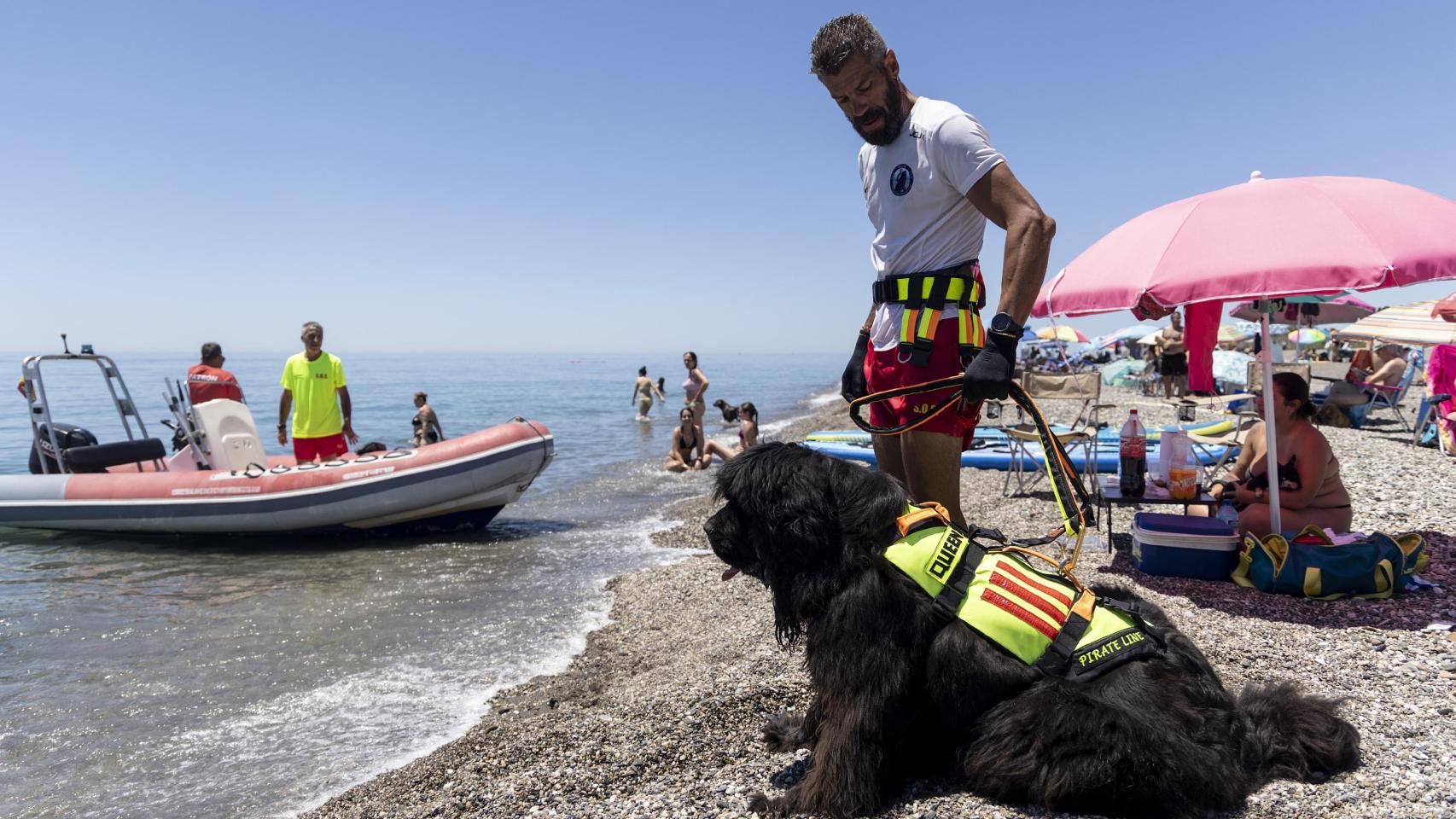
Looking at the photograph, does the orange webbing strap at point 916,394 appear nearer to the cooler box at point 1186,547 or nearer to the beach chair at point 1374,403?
the cooler box at point 1186,547

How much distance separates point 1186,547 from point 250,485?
8.76 meters

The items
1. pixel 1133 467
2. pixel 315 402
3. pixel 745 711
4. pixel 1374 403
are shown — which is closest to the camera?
pixel 745 711

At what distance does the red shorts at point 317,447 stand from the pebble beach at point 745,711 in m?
4.97

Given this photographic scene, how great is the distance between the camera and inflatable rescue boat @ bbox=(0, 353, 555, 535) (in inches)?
340

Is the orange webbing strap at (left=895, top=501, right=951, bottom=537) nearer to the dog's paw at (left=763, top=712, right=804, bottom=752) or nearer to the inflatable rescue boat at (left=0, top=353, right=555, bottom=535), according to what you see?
the dog's paw at (left=763, top=712, right=804, bottom=752)

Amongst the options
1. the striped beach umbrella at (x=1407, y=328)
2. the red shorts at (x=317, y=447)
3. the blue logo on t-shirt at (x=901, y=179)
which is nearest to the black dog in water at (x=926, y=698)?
the blue logo on t-shirt at (x=901, y=179)

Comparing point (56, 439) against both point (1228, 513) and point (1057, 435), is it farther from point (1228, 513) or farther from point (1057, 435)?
point (1228, 513)

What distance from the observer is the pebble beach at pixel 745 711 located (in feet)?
8.16

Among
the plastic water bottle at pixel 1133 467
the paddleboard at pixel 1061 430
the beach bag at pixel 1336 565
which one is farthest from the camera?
the paddleboard at pixel 1061 430

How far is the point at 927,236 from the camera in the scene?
2777 millimetres

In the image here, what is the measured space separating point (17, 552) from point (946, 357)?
34.4 ft

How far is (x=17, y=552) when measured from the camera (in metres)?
8.72

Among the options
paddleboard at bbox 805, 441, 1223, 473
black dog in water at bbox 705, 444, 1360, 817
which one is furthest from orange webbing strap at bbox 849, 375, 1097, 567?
paddleboard at bbox 805, 441, 1223, 473

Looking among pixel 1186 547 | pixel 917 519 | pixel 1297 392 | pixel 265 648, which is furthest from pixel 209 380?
pixel 1297 392
